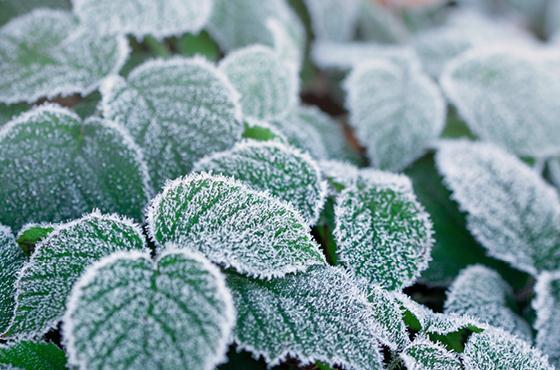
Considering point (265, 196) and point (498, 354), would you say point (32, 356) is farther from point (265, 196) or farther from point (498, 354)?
point (498, 354)

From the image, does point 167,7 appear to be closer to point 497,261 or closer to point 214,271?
point 214,271

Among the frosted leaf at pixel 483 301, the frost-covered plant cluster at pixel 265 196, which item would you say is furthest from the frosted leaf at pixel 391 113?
the frosted leaf at pixel 483 301

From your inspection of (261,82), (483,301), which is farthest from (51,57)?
(483,301)

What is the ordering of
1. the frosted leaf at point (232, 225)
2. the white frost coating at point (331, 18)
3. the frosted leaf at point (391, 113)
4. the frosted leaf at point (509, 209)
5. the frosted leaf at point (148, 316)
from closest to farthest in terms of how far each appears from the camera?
the frosted leaf at point (148, 316) < the frosted leaf at point (232, 225) < the frosted leaf at point (509, 209) < the frosted leaf at point (391, 113) < the white frost coating at point (331, 18)

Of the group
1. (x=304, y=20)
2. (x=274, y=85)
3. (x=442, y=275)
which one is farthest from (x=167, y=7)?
(x=442, y=275)

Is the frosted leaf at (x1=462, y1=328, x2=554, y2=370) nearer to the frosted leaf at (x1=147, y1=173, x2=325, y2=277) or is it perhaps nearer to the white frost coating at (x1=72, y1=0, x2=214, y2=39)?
the frosted leaf at (x1=147, y1=173, x2=325, y2=277)

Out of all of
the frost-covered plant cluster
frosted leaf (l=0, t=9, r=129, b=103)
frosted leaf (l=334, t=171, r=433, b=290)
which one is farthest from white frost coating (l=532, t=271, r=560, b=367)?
frosted leaf (l=0, t=9, r=129, b=103)

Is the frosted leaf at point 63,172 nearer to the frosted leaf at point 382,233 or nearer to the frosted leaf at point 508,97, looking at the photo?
the frosted leaf at point 382,233
